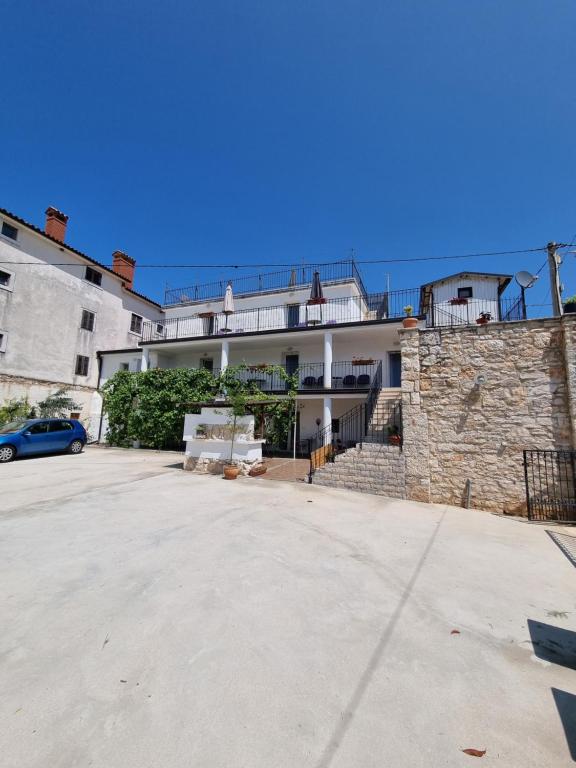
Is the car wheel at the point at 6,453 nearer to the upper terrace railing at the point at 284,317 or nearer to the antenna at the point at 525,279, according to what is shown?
the upper terrace railing at the point at 284,317

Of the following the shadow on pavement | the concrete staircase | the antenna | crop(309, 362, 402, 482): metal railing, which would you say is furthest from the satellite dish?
the shadow on pavement

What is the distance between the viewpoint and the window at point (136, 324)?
22.8m

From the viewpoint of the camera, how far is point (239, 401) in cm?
973

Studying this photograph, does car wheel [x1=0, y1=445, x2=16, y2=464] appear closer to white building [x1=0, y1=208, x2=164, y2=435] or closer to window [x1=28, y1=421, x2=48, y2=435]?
window [x1=28, y1=421, x2=48, y2=435]

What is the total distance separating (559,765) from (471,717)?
15.6 inches

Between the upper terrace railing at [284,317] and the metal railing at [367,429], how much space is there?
4058 millimetres

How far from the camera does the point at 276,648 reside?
2.40 metres

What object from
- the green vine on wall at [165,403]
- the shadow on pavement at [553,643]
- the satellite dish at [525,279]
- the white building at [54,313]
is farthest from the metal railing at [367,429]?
the white building at [54,313]

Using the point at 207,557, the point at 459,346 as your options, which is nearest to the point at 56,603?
the point at 207,557

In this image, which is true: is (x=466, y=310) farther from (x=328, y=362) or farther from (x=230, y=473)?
(x=230, y=473)

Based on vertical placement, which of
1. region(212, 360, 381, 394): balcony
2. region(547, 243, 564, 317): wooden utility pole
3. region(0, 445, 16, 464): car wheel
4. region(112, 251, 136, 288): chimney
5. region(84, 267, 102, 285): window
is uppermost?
region(112, 251, 136, 288): chimney

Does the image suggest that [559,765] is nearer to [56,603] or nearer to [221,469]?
[56,603]

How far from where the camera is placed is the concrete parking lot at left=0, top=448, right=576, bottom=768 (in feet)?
5.47

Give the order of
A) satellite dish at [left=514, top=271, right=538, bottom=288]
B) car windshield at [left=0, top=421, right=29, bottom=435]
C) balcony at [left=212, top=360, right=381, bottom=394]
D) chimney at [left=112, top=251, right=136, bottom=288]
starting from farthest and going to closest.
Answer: chimney at [left=112, top=251, right=136, bottom=288] < balcony at [left=212, top=360, right=381, bottom=394] < car windshield at [left=0, top=421, right=29, bottom=435] < satellite dish at [left=514, top=271, right=538, bottom=288]
